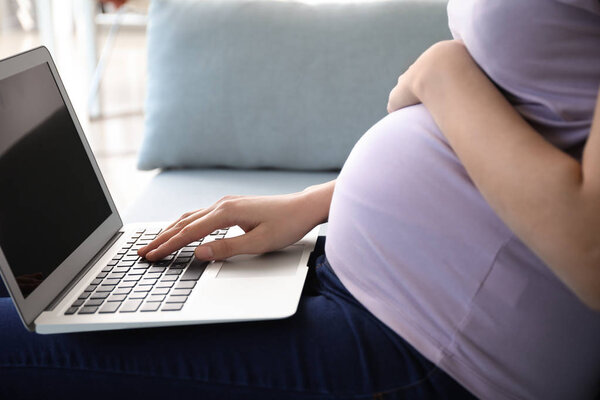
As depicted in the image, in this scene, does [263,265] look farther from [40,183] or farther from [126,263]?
[40,183]

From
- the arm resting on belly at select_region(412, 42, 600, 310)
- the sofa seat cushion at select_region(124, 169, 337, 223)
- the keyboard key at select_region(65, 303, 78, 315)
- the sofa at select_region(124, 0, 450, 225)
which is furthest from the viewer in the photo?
the sofa at select_region(124, 0, 450, 225)

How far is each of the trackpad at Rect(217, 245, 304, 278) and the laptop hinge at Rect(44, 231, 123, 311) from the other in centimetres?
21

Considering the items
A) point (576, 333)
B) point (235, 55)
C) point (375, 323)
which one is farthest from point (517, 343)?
point (235, 55)

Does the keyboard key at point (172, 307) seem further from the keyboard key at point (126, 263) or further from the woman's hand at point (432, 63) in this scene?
the woman's hand at point (432, 63)

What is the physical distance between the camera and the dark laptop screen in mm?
939

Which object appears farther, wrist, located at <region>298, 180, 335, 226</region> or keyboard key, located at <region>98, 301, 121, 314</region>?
wrist, located at <region>298, 180, 335, 226</region>

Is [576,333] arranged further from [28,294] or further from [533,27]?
[28,294]

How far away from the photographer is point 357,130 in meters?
1.86

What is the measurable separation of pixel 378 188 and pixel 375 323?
0.55 ft

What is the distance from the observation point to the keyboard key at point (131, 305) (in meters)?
0.92

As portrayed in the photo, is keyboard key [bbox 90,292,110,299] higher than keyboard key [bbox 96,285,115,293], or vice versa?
keyboard key [bbox 90,292,110,299]

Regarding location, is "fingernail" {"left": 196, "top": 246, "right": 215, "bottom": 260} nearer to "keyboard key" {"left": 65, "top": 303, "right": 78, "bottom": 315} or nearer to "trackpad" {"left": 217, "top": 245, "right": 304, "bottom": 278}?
"trackpad" {"left": 217, "top": 245, "right": 304, "bottom": 278}

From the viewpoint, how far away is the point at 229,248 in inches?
41.6

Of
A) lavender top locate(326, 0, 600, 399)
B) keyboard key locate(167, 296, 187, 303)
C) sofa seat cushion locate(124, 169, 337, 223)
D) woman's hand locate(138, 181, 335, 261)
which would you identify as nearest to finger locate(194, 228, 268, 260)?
woman's hand locate(138, 181, 335, 261)
